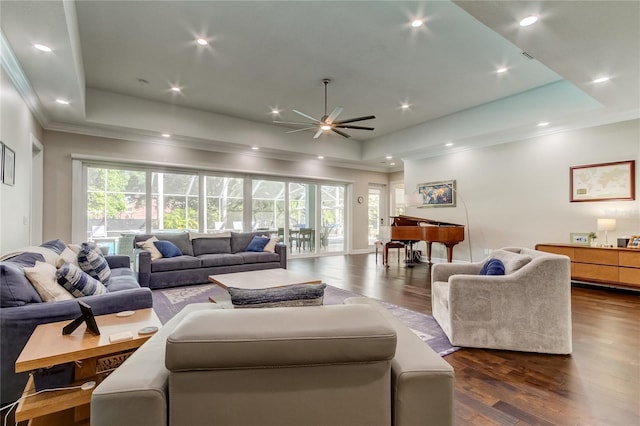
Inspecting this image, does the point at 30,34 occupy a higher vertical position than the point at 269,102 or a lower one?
lower

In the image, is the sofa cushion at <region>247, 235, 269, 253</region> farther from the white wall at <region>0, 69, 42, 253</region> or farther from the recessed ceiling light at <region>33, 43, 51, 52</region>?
the recessed ceiling light at <region>33, 43, 51, 52</region>

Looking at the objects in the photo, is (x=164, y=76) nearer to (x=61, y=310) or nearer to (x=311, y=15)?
(x=311, y=15)

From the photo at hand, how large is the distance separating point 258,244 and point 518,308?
14.5 ft

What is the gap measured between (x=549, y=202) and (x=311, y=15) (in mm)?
5310

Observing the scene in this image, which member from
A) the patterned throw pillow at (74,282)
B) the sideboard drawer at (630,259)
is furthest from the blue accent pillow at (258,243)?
the sideboard drawer at (630,259)

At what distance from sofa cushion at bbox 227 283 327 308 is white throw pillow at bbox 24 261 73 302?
1.54m

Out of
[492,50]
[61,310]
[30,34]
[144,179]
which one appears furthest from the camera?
[144,179]

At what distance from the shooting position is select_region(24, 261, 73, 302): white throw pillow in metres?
2.05

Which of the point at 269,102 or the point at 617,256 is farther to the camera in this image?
the point at 269,102

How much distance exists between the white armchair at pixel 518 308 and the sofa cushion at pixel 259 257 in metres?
3.68

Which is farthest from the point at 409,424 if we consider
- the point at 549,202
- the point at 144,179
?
the point at 144,179

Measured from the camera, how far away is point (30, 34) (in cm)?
262

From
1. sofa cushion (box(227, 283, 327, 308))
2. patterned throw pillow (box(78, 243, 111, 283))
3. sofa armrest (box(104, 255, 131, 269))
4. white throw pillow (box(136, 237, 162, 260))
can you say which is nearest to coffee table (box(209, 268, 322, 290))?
patterned throw pillow (box(78, 243, 111, 283))

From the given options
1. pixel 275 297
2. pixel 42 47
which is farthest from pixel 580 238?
pixel 42 47
